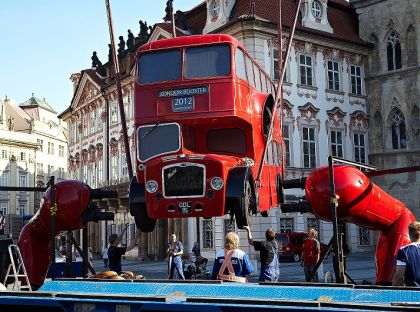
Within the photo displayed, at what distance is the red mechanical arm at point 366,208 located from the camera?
9.90 m

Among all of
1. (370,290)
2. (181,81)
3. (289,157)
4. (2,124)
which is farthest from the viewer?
(2,124)

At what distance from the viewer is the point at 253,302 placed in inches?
225

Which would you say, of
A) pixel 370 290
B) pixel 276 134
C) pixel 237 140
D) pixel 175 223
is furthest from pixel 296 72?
pixel 370 290

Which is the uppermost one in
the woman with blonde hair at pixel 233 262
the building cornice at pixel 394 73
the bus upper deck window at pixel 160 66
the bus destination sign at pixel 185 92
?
the building cornice at pixel 394 73

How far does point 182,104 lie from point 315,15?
26875mm

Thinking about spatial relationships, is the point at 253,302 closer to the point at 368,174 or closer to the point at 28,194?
the point at 368,174

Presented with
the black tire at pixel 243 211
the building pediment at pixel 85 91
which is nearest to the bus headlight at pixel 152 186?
A: the black tire at pixel 243 211

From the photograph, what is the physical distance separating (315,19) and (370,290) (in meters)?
31.3

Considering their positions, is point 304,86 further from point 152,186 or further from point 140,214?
point 152,186

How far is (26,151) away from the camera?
269 feet

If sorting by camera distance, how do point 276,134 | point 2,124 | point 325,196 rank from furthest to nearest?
point 2,124 → point 276,134 → point 325,196

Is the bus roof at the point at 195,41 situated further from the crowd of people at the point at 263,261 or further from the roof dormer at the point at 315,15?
the roof dormer at the point at 315,15

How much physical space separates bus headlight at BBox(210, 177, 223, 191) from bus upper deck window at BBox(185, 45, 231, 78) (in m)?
1.95

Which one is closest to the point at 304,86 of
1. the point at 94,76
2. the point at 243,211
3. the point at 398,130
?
the point at 398,130
